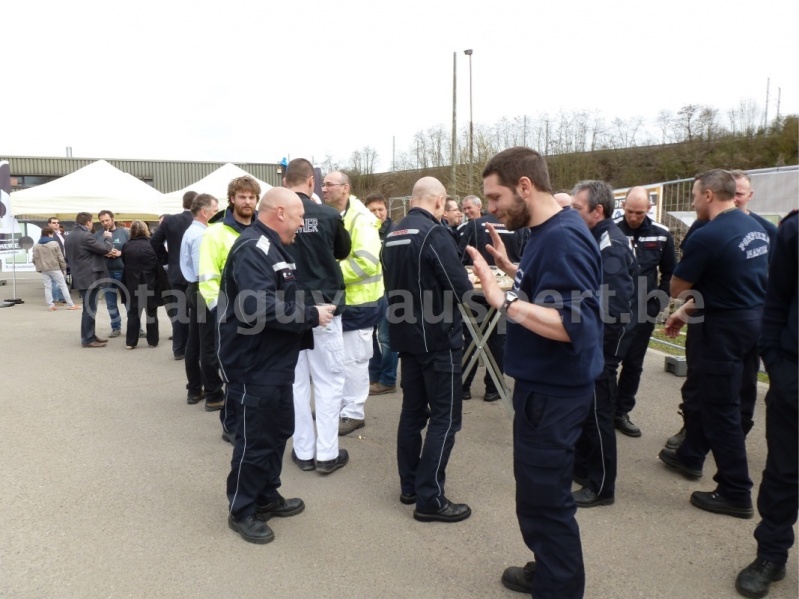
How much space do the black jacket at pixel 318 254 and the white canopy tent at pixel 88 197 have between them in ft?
37.4

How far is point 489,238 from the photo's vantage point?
21.1 ft

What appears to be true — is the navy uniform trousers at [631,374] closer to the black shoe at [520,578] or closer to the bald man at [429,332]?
the bald man at [429,332]

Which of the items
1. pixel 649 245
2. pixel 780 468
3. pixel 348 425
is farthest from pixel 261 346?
pixel 649 245

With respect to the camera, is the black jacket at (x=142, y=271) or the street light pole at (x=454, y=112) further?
the street light pole at (x=454, y=112)

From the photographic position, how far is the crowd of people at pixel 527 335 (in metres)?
2.32

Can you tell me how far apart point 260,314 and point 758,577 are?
9.20 ft

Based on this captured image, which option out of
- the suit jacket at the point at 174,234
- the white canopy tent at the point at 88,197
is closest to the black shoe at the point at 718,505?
the suit jacket at the point at 174,234

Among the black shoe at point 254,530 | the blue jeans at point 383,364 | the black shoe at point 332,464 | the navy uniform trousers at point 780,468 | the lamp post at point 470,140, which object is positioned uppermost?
the lamp post at point 470,140

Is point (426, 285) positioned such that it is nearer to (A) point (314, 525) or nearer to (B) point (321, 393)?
(B) point (321, 393)

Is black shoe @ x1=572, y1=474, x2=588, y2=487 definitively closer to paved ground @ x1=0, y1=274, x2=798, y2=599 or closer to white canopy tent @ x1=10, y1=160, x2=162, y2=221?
paved ground @ x1=0, y1=274, x2=798, y2=599

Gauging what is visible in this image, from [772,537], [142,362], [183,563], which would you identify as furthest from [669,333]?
[142,362]

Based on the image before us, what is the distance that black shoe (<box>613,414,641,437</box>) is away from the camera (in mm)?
4844

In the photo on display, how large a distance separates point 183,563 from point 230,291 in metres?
1.49

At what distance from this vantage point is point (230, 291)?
3195mm
